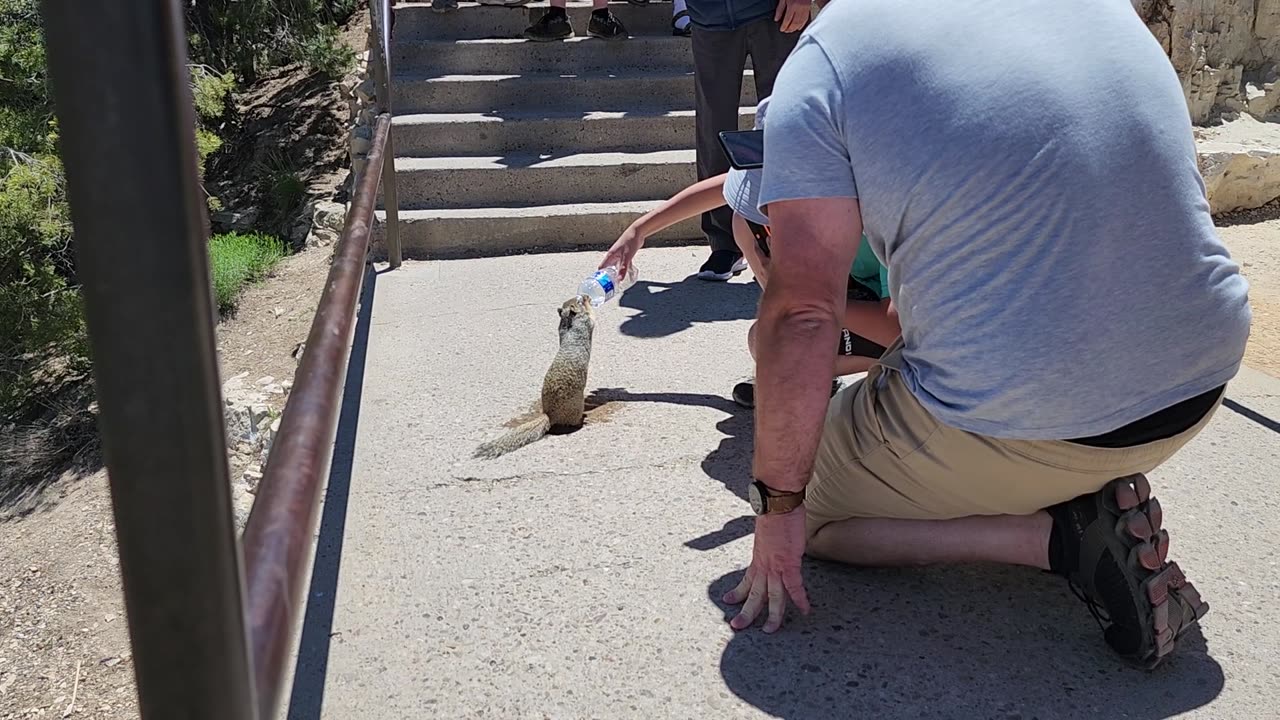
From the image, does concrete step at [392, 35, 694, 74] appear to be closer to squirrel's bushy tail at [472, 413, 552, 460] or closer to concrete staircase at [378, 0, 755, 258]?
concrete staircase at [378, 0, 755, 258]

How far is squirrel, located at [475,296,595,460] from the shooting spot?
3.32m

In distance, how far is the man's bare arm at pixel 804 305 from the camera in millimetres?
2113

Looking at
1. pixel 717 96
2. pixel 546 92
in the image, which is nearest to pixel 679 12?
pixel 546 92

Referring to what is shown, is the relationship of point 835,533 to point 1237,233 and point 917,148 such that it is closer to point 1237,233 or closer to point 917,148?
point 917,148

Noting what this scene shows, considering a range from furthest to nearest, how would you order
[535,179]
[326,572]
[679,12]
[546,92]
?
[679,12]
[546,92]
[535,179]
[326,572]

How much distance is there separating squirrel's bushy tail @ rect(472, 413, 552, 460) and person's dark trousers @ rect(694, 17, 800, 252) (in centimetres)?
192

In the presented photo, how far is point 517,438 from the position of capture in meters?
3.34

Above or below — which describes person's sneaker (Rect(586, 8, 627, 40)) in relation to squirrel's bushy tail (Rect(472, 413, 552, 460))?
above

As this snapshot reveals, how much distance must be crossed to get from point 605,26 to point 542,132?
0.94 metres

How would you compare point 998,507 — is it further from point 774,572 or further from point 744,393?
point 744,393

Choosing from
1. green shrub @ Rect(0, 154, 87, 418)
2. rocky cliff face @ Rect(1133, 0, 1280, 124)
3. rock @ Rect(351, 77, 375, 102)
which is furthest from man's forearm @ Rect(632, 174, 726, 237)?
green shrub @ Rect(0, 154, 87, 418)

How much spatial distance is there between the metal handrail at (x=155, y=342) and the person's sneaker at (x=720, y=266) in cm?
431

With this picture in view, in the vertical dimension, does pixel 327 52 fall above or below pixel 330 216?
above

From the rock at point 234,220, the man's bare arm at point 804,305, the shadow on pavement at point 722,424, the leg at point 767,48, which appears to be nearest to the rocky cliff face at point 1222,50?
the leg at point 767,48
